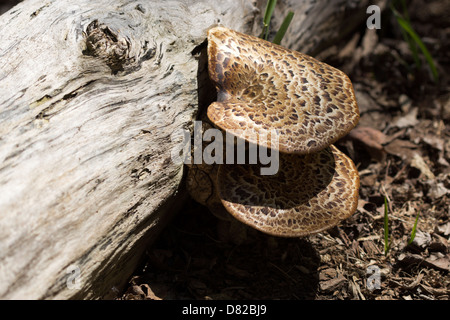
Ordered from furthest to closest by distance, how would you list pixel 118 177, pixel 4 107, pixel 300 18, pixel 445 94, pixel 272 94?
pixel 445 94 < pixel 300 18 < pixel 272 94 < pixel 118 177 < pixel 4 107

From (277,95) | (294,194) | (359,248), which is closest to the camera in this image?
(277,95)

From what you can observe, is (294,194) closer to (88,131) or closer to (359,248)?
(359,248)

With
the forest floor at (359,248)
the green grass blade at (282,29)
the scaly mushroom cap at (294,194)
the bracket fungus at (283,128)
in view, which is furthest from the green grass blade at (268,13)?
the forest floor at (359,248)

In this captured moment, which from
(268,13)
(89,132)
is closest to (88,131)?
(89,132)

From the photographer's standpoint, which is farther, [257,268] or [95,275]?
[257,268]

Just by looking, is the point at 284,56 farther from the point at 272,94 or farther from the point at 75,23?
the point at 75,23

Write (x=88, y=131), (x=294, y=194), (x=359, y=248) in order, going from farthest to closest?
(x=359, y=248) → (x=294, y=194) → (x=88, y=131)

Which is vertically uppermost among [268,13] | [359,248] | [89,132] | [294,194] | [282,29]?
[89,132]

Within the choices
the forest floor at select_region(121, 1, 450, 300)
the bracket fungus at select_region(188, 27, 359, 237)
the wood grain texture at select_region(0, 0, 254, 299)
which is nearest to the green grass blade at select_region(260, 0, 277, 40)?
the bracket fungus at select_region(188, 27, 359, 237)

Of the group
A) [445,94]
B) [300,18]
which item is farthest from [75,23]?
[445,94]
